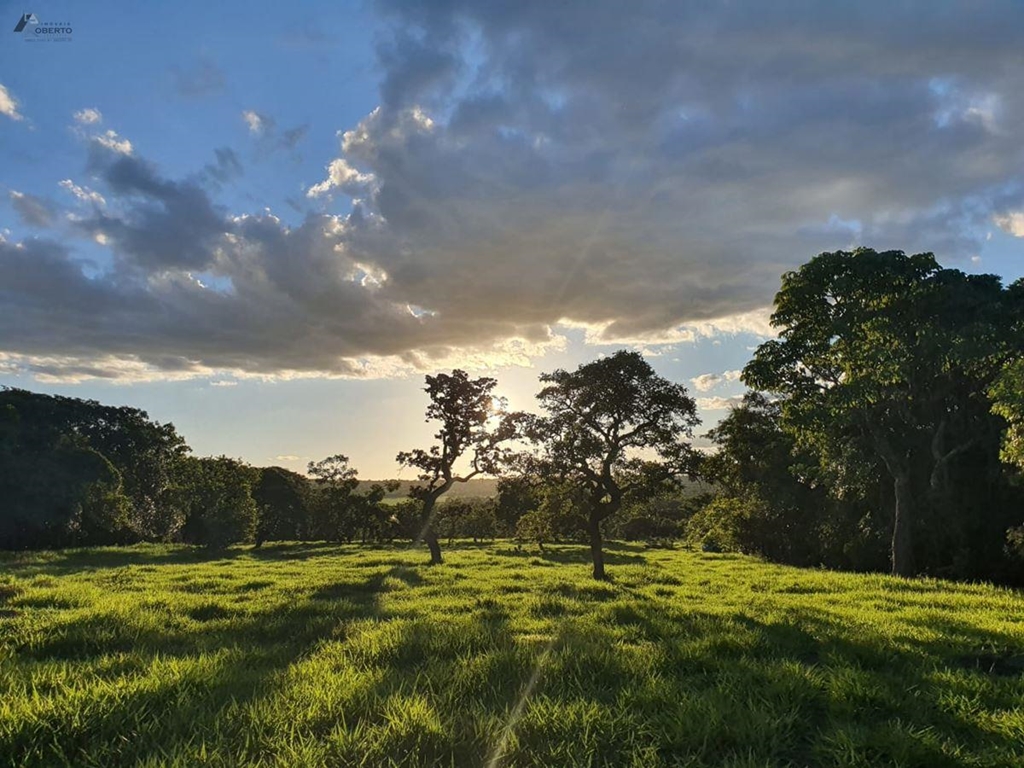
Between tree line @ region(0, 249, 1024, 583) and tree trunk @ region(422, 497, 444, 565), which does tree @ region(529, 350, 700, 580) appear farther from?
tree trunk @ region(422, 497, 444, 565)

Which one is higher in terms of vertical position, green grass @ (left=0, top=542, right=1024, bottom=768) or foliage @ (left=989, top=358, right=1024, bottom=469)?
foliage @ (left=989, top=358, right=1024, bottom=469)

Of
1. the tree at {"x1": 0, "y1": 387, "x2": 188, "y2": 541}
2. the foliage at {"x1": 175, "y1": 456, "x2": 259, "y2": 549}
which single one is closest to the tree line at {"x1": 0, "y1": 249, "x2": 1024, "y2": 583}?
the foliage at {"x1": 175, "y1": 456, "x2": 259, "y2": 549}

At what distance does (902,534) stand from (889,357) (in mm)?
9041

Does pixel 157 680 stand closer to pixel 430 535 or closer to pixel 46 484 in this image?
pixel 430 535

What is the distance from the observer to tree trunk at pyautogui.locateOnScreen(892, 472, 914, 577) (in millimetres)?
25094

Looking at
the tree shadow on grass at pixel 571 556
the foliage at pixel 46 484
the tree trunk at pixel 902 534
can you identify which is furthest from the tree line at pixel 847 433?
the foliage at pixel 46 484

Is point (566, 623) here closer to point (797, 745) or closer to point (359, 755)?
point (797, 745)

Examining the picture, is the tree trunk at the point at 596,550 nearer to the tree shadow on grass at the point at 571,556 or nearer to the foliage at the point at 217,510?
the tree shadow on grass at the point at 571,556

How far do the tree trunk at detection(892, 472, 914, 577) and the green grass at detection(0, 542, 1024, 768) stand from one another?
1395 centimetres

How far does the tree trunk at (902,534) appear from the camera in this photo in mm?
25094

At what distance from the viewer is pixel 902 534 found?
25359 mm

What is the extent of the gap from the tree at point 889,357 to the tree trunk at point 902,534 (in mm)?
45

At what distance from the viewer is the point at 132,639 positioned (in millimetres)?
9742

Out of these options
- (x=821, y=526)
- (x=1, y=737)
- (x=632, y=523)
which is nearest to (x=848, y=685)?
(x=1, y=737)
